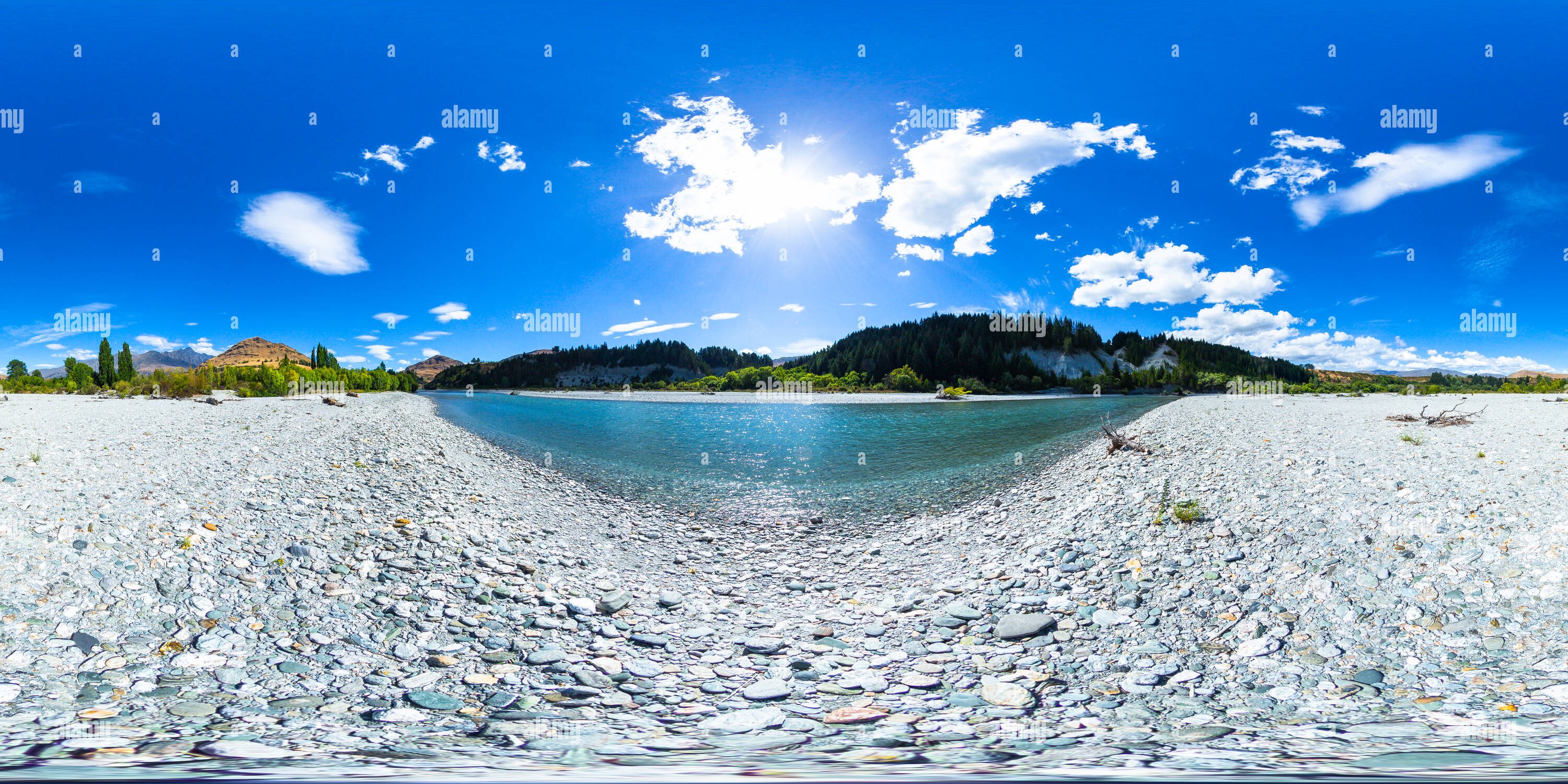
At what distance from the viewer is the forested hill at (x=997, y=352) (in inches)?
4454

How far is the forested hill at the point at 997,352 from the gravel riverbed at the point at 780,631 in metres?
98.5

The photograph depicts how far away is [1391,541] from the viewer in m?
7.61

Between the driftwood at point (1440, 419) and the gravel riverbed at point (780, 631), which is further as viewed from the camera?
the driftwood at point (1440, 419)

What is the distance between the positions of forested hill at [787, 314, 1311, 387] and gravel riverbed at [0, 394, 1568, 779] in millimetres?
98453

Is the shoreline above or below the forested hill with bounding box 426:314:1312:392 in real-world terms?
below

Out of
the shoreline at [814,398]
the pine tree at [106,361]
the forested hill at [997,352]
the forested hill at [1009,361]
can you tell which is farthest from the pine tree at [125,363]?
the forested hill at [997,352]

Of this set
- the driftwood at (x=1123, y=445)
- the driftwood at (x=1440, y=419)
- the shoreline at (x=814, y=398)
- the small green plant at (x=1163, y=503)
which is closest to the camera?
the small green plant at (x=1163, y=503)

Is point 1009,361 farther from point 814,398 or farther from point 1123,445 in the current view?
point 1123,445

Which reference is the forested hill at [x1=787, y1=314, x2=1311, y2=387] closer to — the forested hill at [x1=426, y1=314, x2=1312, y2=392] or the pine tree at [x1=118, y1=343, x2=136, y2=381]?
the forested hill at [x1=426, y1=314, x2=1312, y2=392]

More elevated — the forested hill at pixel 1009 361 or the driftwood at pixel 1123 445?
the forested hill at pixel 1009 361

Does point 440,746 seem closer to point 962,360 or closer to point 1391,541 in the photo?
point 1391,541

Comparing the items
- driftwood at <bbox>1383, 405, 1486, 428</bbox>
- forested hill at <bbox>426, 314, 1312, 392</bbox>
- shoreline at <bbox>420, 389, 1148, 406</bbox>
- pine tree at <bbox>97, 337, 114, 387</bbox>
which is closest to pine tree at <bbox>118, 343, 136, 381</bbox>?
pine tree at <bbox>97, 337, 114, 387</bbox>

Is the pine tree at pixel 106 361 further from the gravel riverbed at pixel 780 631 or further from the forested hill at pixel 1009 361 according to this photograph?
the gravel riverbed at pixel 780 631

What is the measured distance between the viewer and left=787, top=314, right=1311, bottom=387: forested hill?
371 ft
